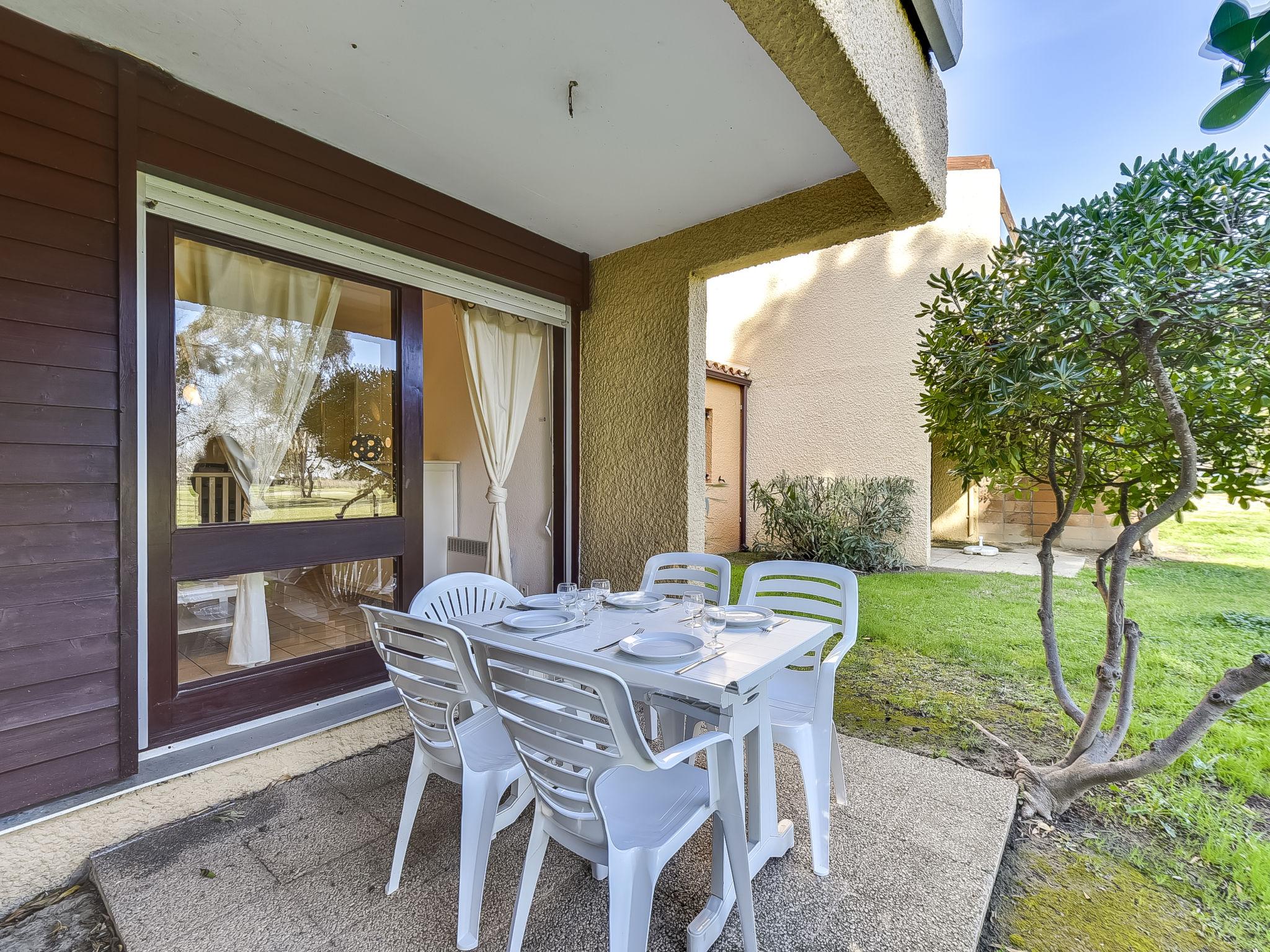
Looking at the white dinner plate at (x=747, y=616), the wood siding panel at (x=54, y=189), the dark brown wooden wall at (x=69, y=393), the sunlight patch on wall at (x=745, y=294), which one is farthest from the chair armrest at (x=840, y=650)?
the sunlight patch on wall at (x=745, y=294)

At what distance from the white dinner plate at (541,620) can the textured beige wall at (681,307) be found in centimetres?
164

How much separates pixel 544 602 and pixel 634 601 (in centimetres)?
38

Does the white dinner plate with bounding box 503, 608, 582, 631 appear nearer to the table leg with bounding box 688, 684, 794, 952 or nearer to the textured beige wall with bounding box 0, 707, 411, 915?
the table leg with bounding box 688, 684, 794, 952

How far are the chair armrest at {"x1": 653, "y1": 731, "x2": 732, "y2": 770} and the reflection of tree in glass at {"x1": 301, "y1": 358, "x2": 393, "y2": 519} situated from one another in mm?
2361

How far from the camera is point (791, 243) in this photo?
3402 mm

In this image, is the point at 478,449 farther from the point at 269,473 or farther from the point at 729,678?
the point at 729,678

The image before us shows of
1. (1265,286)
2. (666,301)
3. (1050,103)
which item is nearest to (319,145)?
(666,301)

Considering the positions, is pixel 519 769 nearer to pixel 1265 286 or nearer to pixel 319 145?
pixel 1265 286

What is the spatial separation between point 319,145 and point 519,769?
9.79ft

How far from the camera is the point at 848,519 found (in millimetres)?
7383

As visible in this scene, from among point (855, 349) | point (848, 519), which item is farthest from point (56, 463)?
point (855, 349)

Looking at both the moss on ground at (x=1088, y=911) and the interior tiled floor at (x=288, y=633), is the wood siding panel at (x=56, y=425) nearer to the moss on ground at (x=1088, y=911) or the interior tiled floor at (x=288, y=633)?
the interior tiled floor at (x=288, y=633)

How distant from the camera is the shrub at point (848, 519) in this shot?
7.11 metres

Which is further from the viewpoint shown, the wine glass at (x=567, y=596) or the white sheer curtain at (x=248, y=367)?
the white sheer curtain at (x=248, y=367)
